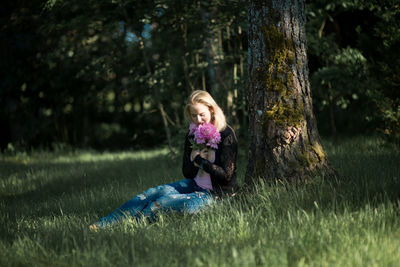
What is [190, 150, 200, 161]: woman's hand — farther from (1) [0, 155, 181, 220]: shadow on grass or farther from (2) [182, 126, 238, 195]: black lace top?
(1) [0, 155, 181, 220]: shadow on grass

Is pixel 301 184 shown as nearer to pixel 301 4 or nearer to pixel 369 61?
pixel 301 4

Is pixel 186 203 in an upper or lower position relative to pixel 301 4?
lower

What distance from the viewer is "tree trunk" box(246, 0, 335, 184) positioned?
4.07 m

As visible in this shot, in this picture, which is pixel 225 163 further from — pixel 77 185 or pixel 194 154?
pixel 77 185

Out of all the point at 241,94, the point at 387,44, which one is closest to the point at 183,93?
the point at 241,94

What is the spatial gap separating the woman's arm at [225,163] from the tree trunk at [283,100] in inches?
9.8

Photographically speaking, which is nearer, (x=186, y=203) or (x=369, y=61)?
(x=186, y=203)

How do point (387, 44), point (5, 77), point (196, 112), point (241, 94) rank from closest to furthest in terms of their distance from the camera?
point (196, 112) → point (387, 44) → point (241, 94) → point (5, 77)

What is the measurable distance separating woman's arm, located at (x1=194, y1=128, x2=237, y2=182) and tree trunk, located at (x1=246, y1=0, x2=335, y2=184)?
250 millimetres

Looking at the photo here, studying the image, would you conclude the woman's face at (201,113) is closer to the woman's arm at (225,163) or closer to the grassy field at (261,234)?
the woman's arm at (225,163)

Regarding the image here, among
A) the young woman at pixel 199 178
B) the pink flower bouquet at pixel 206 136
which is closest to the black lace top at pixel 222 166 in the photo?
the young woman at pixel 199 178

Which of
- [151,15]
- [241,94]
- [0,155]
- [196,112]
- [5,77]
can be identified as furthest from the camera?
[5,77]

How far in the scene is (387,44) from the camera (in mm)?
6598

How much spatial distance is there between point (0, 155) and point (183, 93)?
5811 mm
